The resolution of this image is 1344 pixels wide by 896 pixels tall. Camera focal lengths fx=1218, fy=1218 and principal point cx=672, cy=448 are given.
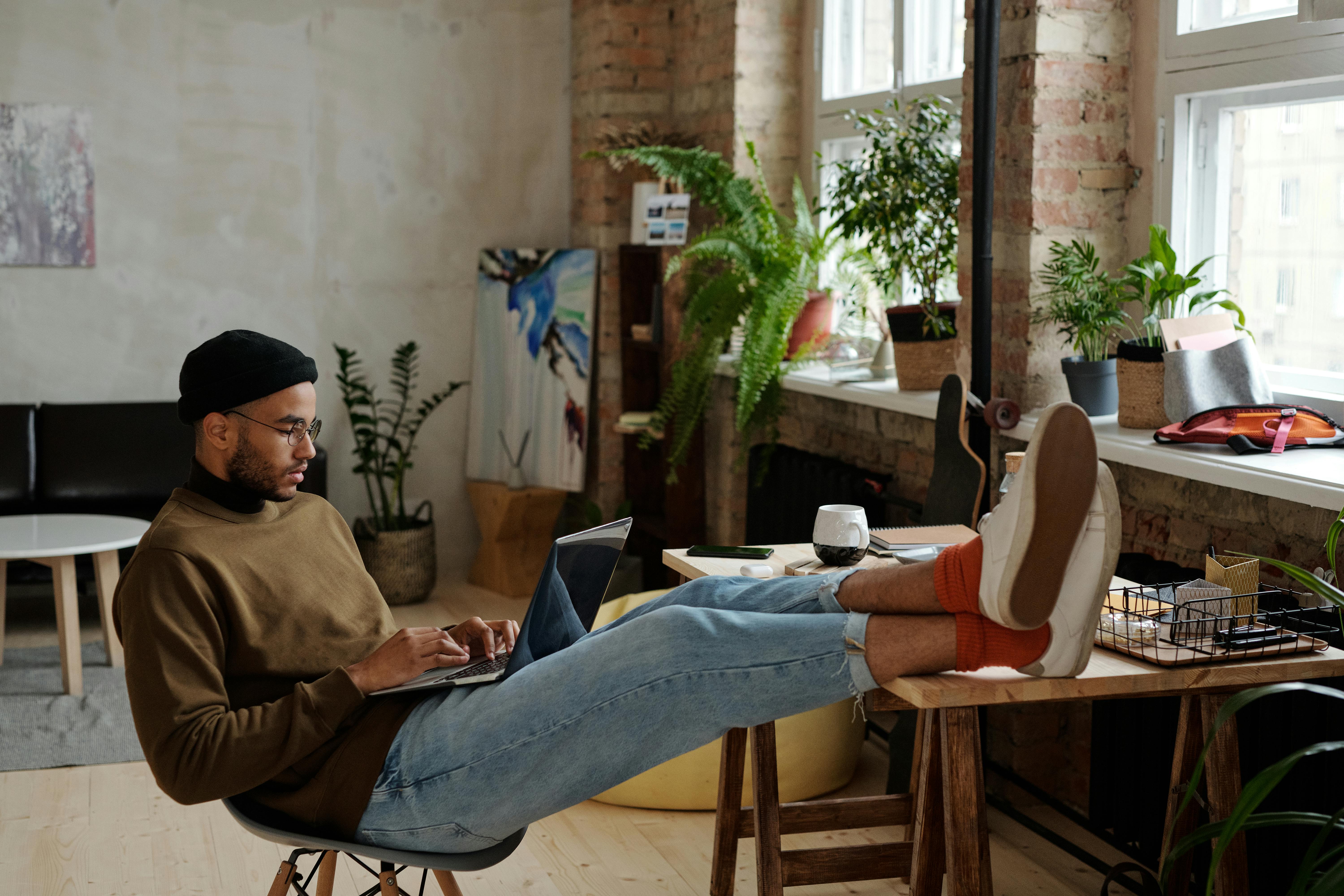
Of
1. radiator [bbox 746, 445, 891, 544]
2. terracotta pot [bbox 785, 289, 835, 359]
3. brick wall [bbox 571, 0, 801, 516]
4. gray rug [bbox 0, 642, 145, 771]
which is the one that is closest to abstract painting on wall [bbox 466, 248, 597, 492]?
brick wall [bbox 571, 0, 801, 516]

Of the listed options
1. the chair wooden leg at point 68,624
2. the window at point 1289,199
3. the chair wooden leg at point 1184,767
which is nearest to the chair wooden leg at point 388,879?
the chair wooden leg at point 1184,767

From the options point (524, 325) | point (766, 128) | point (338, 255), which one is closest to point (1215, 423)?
point (766, 128)

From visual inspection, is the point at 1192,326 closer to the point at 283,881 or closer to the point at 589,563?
the point at 589,563

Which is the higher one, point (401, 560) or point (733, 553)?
point (733, 553)

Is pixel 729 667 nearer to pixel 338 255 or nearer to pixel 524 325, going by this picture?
pixel 524 325

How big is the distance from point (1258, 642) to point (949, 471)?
1.06m

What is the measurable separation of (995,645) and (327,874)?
1.08m

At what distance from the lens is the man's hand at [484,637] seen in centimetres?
194

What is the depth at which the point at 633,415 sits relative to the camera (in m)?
4.71

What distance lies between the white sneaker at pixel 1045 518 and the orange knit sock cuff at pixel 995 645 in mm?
34

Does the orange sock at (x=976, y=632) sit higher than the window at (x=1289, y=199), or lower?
lower

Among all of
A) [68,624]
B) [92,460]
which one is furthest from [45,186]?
[68,624]

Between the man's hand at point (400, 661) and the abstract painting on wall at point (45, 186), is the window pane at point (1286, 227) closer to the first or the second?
the man's hand at point (400, 661)

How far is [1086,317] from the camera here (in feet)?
8.88
